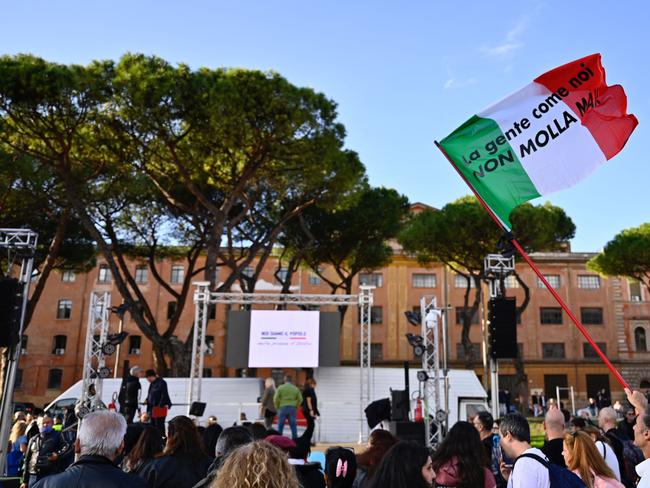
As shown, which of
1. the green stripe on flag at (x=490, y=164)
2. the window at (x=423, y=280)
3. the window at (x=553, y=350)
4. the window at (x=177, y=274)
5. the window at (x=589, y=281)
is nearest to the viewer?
the green stripe on flag at (x=490, y=164)

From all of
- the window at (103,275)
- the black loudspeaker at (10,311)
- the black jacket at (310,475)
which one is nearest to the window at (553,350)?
the window at (103,275)

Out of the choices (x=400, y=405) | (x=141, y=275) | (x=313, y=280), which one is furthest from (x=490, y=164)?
(x=141, y=275)

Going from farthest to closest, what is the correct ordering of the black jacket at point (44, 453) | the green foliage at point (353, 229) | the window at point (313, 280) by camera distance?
1. the window at point (313, 280)
2. the green foliage at point (353, 229)
3. the black jacket at point (44, 453)

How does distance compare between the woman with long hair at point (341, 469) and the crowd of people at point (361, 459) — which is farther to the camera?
the woman with long hair at point (341, 469)

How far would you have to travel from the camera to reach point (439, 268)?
3638 cm

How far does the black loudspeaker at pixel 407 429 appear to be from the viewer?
10672mm

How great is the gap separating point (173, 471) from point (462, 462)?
1628mm

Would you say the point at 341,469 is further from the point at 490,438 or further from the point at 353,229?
the point at 353,229

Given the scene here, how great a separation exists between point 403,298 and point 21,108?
992 inches

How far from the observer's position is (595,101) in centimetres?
495

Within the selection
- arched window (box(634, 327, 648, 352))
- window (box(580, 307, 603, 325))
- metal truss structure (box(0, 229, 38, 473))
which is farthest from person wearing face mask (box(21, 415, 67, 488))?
arched window (box(634, 327, 648, 352))

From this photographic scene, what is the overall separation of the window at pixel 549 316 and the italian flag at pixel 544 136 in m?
33.3

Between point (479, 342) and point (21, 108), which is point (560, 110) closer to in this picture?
point (21, 108)

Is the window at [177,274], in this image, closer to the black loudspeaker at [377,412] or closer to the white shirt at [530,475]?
the black loudspeaker at [377,412]
